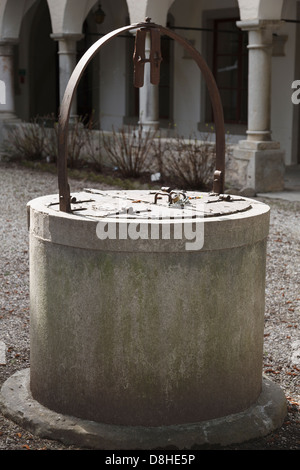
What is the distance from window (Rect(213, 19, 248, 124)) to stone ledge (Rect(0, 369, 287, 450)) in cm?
972

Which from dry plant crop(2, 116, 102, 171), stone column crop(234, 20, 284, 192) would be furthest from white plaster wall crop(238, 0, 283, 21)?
dry plant crop(2, 116, 102, 171)

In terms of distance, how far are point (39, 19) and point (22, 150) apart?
4.53 m

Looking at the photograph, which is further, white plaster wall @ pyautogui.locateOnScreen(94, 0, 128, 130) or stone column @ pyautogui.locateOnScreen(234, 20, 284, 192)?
white plaster wall @ pyautogui.locateOnScreen(94, 0, 128, 130)

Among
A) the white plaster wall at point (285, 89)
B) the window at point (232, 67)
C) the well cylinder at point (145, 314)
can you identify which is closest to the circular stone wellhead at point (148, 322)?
the well cylinder at point (145, 314)

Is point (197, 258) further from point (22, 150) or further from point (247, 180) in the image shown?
point (22, 150)

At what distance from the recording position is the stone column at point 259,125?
9148mm

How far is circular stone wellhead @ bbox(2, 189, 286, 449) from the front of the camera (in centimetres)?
307

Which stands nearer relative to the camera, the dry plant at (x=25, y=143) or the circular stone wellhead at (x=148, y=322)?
the circular stone wellhead at (x=148, y=322)

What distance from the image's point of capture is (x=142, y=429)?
10.4ft

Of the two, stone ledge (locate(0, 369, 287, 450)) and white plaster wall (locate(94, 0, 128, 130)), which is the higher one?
white plaster wall (locate(94, 0, 128, 130))

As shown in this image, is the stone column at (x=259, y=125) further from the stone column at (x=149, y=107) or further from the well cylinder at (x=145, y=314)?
the well cylinder at (x=145, y=314)

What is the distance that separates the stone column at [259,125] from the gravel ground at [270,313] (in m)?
0.64

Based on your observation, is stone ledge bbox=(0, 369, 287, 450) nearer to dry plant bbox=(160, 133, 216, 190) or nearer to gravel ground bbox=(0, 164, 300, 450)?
gravel ground bbox=(0, 164, 300, 450)
